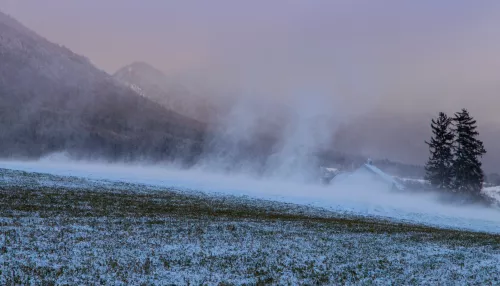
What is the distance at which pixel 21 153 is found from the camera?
19712 cm

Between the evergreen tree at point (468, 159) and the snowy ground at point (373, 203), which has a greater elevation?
the evergreen tree at point (468, 159)

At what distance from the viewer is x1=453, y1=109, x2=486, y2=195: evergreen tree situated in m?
87.5

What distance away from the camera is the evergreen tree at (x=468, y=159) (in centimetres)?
8750

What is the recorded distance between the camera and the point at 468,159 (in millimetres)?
88250

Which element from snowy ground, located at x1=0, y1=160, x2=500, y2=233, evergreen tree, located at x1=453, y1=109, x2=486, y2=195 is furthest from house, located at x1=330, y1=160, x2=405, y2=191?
evergreen tree, located at x1=453, y1=109, x2=486, y2=195

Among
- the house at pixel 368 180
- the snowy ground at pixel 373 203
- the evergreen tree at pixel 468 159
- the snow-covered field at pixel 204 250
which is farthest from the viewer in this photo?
the house at pixel 368 180

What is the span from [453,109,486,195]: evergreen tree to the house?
25.6 metres

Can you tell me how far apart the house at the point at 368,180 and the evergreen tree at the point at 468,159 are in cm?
2564

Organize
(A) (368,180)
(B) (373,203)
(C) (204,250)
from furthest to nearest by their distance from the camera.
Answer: (A) (368,180), (B) (373,203), (C) (204,250)

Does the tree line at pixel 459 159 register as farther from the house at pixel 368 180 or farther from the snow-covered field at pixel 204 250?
the snow-covered field at pixel 204 250

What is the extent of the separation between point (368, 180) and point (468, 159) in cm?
3691

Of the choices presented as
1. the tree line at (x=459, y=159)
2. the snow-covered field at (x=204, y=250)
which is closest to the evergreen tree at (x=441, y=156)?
the tree line at (x=459, y=159)

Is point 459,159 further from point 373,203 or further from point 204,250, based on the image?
point 204,250

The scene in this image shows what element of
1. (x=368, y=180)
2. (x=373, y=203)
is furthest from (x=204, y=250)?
(x=368, y=180)
